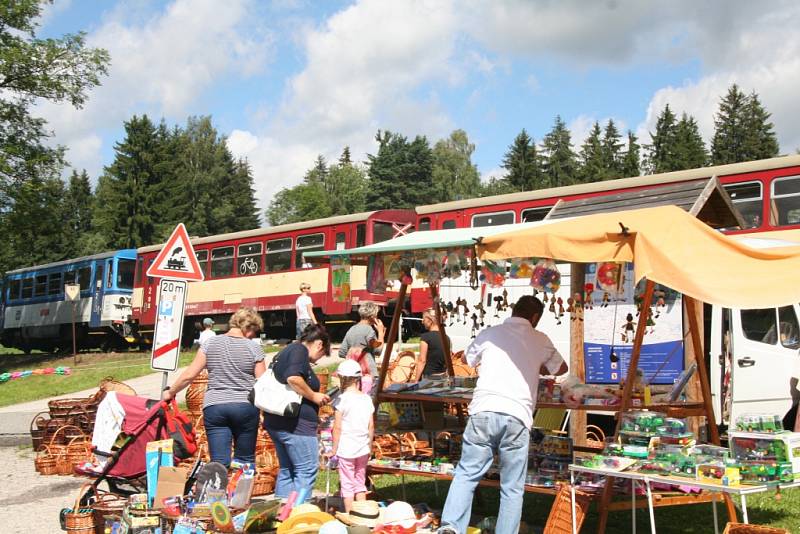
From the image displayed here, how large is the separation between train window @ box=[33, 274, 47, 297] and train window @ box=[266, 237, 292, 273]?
1412 cm

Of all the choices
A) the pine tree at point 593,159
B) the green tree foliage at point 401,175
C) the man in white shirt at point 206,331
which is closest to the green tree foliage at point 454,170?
the green tree foliage at point 401,175

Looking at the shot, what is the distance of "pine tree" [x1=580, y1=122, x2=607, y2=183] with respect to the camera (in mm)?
62406

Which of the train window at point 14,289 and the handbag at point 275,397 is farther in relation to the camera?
the train window at point 14,289

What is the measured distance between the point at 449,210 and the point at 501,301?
11181 millimetres

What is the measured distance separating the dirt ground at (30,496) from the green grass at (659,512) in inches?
123

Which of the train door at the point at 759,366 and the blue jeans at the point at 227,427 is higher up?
the train door at the point at 759,366

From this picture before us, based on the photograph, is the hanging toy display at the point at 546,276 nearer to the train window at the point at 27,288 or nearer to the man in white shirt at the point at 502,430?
the man in white shirt at the point at 502,430

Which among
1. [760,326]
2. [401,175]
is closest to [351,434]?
[760,326]

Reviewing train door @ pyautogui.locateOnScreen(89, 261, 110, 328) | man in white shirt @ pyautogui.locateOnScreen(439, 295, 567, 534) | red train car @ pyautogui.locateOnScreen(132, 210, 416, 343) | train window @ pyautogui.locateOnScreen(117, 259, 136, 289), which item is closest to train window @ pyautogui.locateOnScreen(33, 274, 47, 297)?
train door @ pyautogui.locateOnScreen(89, 261, 110, 328)

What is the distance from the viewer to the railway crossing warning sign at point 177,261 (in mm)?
8719

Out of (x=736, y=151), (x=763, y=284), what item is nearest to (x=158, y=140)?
(x=736, y=151)

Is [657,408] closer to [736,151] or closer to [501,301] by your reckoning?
[501,301]

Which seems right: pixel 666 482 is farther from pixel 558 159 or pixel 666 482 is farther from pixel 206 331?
pixel 558 159

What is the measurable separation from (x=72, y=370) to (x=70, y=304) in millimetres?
8558
